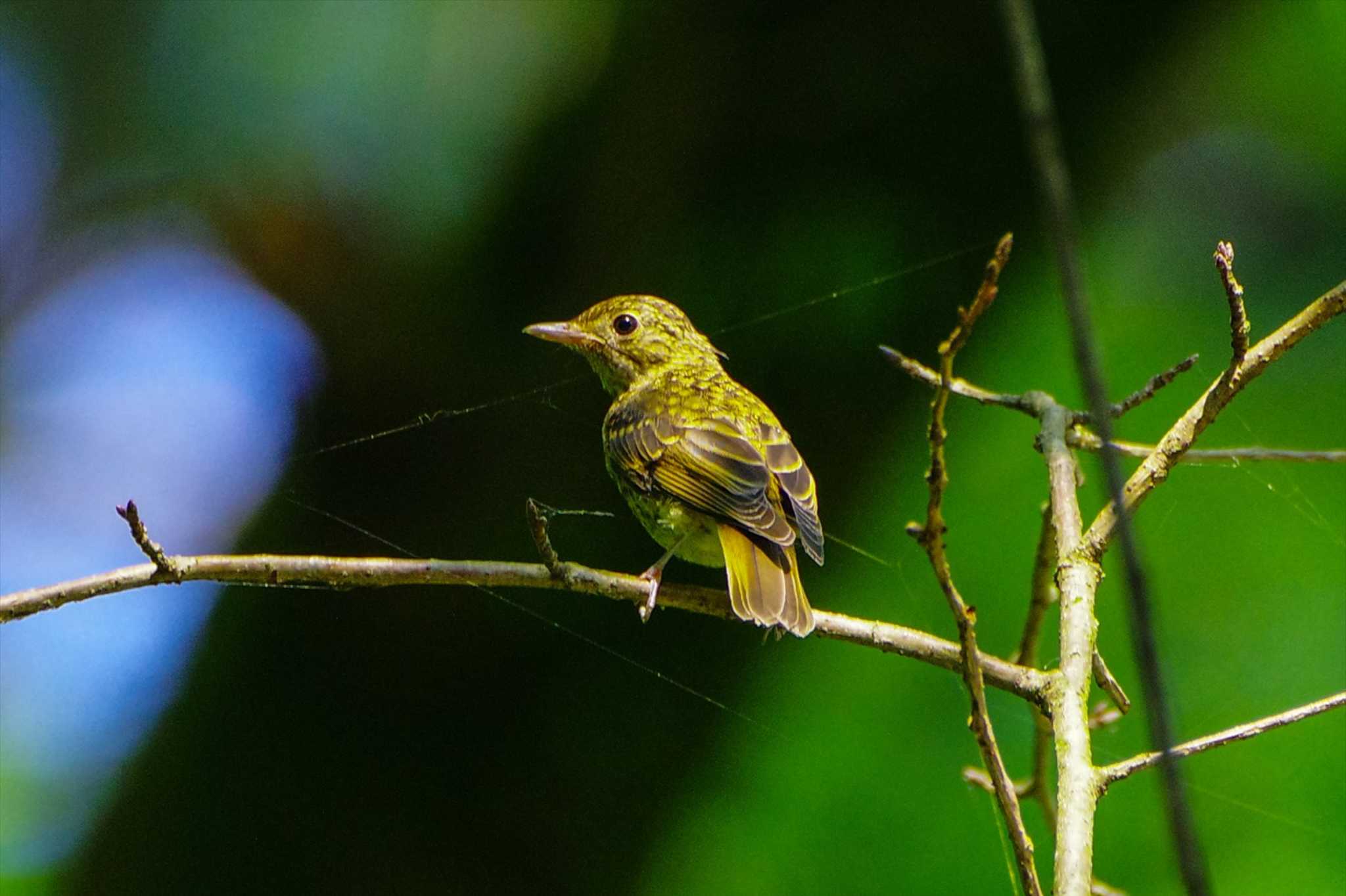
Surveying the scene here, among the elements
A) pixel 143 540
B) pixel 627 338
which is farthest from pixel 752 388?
pixel 143 540

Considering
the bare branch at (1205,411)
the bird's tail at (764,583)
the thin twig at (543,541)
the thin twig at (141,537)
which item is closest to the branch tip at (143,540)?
the thin twig at (141,537)

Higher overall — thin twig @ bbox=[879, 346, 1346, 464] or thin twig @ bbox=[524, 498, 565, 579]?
thin twig @ bbox=[879, 346, 1346, 464]

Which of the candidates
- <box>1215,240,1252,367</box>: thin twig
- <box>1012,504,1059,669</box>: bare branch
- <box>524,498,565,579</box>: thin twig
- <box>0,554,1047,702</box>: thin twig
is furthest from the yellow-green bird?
<box>1215,240,1252,367</box>: thin twig

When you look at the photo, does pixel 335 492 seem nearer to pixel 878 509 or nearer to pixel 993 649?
pixel 878 509

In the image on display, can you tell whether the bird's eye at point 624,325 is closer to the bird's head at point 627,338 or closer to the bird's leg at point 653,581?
the bird's head at point 627,338

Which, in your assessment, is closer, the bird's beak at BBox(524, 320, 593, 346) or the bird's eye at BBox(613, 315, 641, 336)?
the bird's beak at BBox(524, 320, 593, 346)

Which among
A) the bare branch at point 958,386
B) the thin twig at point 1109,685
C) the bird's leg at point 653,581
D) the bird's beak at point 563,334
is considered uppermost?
the bird's beak at point 563,334

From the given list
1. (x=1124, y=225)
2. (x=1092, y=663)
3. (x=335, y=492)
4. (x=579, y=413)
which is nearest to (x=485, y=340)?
(x=579, y=413)

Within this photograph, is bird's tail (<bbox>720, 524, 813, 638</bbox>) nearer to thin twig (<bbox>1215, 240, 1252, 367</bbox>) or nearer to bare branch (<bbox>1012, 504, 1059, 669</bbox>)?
bare branch (<bbox>1012, 504, 1059, 669</bbox>)
